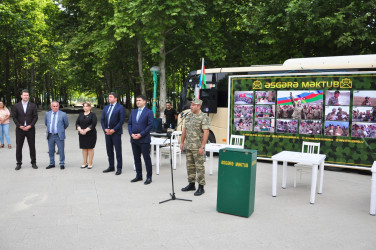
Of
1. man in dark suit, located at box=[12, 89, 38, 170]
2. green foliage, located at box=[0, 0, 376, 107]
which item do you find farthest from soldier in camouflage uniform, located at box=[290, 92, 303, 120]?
man in dark suit, located at box=[12, 89, 38, 170]

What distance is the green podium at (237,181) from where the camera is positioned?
5.20 m

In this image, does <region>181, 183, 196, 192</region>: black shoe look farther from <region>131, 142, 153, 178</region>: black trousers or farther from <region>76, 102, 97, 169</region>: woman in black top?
<region>76, 102, 97, 169</region>: woman in black top

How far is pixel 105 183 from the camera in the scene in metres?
7.38

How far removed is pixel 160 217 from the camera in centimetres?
522

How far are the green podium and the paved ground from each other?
169 millimetres

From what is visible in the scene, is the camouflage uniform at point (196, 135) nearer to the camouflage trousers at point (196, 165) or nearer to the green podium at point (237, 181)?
the camouflage trousers at point (196, 165)

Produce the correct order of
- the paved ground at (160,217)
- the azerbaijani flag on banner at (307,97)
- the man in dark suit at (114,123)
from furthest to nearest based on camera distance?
the azerbaijani flag on banner at (307,97) → the man in dark suit at (114,123) → the paved ground at (160,217)

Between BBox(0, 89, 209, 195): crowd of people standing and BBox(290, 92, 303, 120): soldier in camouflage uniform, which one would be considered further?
BBox(290, 92, 303, 120): soldier in camouflage uniform

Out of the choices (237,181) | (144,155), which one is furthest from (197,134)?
(144,155)

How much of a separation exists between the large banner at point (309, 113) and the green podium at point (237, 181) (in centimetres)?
484

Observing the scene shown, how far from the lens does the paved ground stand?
170 inches

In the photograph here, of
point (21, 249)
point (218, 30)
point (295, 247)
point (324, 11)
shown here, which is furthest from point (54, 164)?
point (218, 30)

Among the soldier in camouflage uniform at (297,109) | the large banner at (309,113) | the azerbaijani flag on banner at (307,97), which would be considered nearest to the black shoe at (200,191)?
the large banner at (309,113)

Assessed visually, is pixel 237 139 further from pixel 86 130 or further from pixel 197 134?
pixel 86 130
